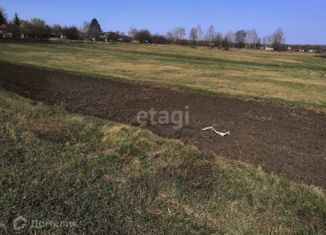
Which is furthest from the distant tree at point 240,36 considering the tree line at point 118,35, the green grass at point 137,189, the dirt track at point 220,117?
the green grass at point 137,189

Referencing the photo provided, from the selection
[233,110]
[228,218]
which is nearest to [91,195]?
[228,218]

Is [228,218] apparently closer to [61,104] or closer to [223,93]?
[61,104]

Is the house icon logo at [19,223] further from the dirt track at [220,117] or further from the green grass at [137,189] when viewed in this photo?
the dirt track at [220,117]

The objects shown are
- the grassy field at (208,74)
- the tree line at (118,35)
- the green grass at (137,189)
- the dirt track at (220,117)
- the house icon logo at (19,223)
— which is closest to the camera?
the house icon logo at (19,223)

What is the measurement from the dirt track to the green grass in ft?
2.52

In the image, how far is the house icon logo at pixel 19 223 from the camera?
13.5ft

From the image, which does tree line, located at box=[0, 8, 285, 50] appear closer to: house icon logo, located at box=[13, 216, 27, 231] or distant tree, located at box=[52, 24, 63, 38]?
distant tree, located at box=[52, 24, 63, 38]

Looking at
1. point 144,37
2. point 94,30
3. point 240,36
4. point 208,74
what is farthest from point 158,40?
point 208,74

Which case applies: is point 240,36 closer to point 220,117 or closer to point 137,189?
point 220,117

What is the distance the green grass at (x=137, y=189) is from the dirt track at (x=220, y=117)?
768mm

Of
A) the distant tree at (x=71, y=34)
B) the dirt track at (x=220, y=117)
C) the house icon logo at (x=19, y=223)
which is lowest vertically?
the distant tree at (x=71, y=34)

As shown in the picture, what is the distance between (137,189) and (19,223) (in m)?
1.62

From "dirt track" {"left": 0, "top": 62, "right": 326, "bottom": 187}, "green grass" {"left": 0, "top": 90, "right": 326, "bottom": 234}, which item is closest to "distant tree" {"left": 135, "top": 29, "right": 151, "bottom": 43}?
"dirt track" {"left": 0, "top": 62, "right": 326, "bottom": 187}

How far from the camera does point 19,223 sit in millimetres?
4199
